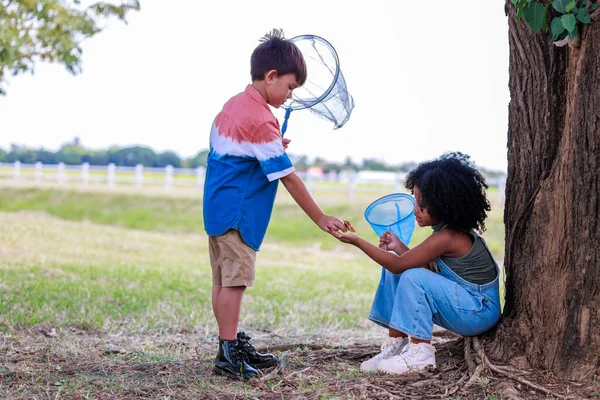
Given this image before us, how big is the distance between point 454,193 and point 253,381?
4.48 ft

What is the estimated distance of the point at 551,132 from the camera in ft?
11.9

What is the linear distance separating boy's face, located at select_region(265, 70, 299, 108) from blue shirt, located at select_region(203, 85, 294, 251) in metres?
0.07

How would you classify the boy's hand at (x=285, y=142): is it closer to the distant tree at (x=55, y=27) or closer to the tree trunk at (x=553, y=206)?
the tree trunk at (x=553, y=206)

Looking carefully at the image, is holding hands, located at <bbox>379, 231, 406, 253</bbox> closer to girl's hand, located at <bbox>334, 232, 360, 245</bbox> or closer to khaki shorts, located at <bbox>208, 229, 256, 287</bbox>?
girl's hand, located at <bbox>334, 232, 360, 245</bbox>

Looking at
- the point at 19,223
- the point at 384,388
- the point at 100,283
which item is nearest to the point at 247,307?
the point at 100,283

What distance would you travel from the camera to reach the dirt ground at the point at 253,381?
346 centimetres

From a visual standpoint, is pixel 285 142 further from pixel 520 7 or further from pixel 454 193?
pixel 520 7

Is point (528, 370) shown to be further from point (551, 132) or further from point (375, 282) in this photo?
point (375, 282)

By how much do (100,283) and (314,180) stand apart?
18857mm

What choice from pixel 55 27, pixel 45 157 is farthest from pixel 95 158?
pixel 55 27

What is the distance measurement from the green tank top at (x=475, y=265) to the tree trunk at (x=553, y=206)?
96mm

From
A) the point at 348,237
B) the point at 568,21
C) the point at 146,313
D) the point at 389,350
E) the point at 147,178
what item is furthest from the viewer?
the point at 147,178

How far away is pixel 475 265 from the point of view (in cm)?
382

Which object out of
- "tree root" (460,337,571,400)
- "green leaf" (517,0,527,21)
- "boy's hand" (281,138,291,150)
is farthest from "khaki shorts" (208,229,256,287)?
"green leaf" (517,0,527,21)
